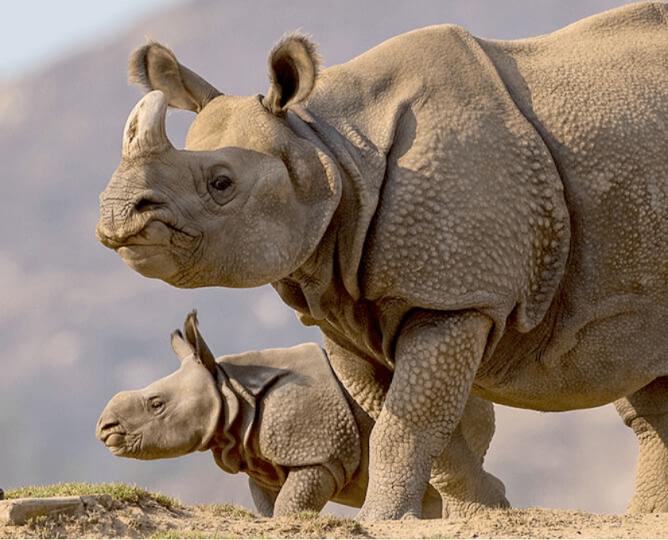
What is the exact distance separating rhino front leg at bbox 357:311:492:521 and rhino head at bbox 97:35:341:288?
0.86 metres

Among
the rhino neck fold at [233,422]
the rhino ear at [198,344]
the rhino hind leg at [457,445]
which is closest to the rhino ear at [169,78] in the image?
the rhino hind leg at [457,445]

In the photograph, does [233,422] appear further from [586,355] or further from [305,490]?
[586,355]

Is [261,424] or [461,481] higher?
[261,424]

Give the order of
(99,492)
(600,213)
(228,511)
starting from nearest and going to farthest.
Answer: (99,492) < (228,511) < (600,213)

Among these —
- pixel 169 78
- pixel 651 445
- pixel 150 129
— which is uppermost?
pixel 169 78

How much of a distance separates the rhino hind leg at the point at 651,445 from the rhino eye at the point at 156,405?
147 inches

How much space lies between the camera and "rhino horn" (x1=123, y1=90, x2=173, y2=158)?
7.55m

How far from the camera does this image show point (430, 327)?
820 centimetres

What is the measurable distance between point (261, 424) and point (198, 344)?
843 mm

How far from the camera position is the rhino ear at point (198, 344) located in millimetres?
11422

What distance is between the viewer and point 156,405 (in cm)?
1145

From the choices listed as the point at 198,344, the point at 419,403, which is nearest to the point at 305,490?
the point at 198,344

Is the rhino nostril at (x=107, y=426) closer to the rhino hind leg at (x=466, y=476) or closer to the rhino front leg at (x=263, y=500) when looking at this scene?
the rhino front leg at (x=263, y=500)

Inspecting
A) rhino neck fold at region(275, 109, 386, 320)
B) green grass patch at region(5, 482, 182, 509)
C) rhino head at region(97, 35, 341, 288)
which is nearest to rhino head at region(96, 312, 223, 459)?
green grass patch at region(5, 482, 182, 509)
